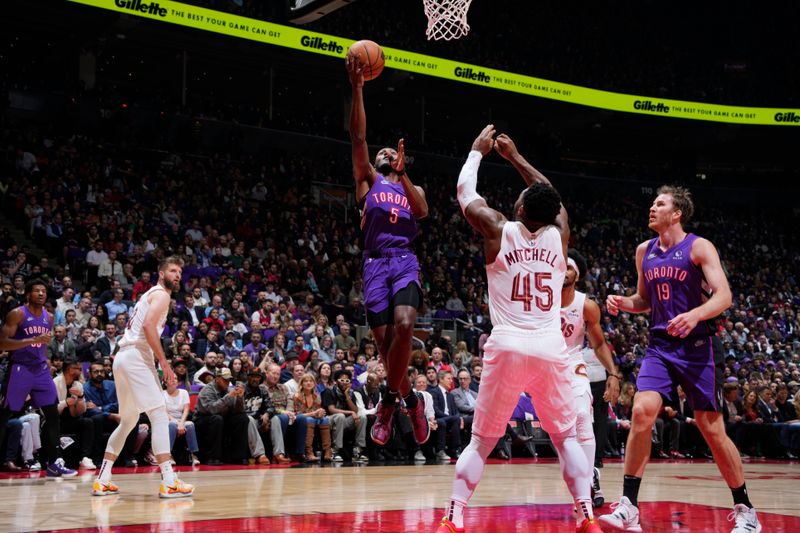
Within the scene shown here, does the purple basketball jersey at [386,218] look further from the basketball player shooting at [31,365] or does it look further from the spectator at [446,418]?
the spectator at [446,418]

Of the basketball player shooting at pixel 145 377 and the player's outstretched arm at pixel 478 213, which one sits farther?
the basketball player shooting at pixel 145 377

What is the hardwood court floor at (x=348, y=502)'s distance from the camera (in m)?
5.30

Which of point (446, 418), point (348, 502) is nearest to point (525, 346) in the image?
point (348, 502)

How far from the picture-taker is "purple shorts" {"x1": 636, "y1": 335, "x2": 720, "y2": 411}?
5277 millimetres

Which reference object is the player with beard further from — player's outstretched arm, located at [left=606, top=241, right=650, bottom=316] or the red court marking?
the red court marking

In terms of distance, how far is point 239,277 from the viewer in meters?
15.8

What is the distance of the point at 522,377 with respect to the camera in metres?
4.38

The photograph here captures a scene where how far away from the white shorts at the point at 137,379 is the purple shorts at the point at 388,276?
219 cm

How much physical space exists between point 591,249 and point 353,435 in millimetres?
14814

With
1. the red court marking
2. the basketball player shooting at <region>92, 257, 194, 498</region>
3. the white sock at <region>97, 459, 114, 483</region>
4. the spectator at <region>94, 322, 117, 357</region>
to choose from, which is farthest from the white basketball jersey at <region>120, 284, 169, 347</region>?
the spectator at <region>94, 322, 117, 357</region>

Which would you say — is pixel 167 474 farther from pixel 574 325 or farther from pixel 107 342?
pixel 107 342

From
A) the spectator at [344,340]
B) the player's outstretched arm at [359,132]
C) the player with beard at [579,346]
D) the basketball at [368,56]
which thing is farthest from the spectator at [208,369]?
the basketball at [368,56]

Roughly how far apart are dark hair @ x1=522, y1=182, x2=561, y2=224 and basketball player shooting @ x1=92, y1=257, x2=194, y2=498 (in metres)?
3.59

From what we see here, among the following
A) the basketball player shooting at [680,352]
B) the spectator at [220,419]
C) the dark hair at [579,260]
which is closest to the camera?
the basketball player shooting at [680,352]
